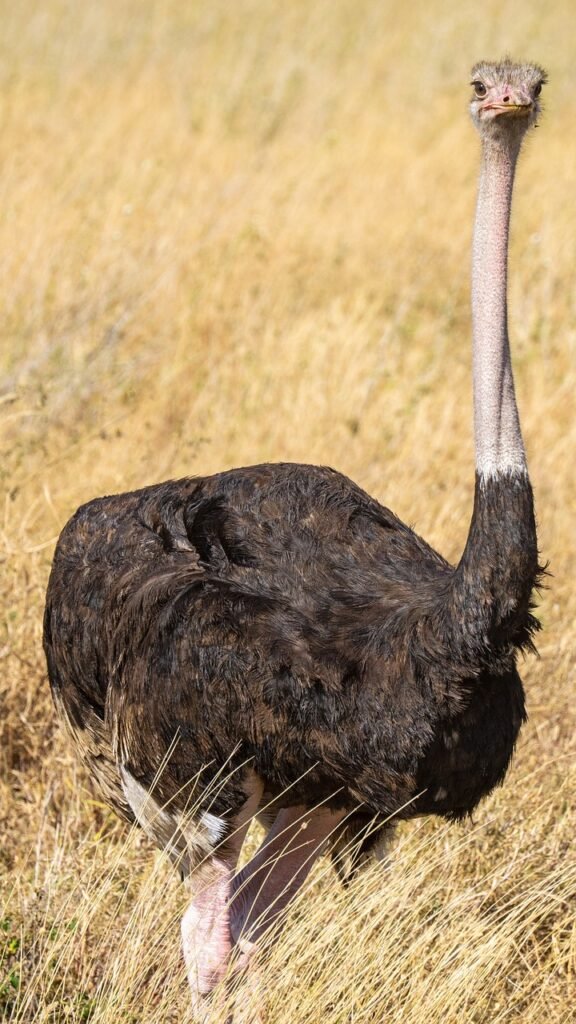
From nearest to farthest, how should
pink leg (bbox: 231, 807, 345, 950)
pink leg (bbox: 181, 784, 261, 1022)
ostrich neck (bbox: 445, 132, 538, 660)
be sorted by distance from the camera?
ostrich neck (bbox: 445, 132, 538, 660), pink leg (bbox: 181, 784, 261, 1022), pink leg (bbox: 231, 807, 345, 950)

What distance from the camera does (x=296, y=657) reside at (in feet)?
9.83

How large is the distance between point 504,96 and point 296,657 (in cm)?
107

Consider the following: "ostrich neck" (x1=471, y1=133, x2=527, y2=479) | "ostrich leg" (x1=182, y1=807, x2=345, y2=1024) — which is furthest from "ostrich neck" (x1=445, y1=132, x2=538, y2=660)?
"ostrich leg" (x1=182, y1=807, x2=345, y2=1024)

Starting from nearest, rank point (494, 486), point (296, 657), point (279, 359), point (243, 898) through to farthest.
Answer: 1. point (494, 486)
2. point (296, 657)
3. point (243, 898)
4. point (279, 359)

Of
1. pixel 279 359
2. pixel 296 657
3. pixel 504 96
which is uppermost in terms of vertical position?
pixel 504 96

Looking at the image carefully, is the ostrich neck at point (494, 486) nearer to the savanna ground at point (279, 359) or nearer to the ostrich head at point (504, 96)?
the ostrich head at point (504, 96)

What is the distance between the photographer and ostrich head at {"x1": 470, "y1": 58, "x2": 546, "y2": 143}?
9.58 ft

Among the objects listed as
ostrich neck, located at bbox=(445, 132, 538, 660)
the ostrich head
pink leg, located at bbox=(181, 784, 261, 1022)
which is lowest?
pink leg, located at bbox=(181, 784, 261, 1022)

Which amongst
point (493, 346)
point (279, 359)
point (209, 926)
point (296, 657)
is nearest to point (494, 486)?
point (493, 346)

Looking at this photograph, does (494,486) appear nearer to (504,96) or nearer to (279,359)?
(504,96)

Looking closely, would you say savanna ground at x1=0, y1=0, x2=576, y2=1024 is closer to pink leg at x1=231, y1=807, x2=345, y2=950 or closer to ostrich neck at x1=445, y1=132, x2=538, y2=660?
pink leg at x1=231, y1=807, x2=345, y2=950

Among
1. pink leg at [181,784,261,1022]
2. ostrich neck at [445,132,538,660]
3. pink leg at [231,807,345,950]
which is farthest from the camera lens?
pink leg at [231,807,345,950]

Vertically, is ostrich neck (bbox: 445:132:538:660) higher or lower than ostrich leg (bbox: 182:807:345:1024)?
higher

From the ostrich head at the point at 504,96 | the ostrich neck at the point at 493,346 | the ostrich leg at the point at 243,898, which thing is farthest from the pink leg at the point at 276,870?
the ostrich head at the point at 504,96
